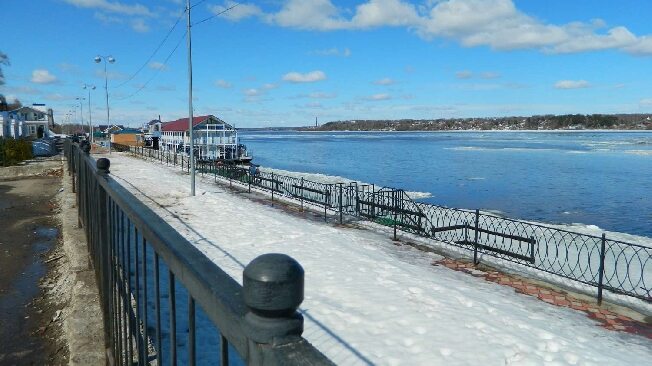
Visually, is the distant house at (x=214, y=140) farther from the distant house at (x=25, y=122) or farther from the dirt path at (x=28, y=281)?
the dirt path at (x=28, y=281)

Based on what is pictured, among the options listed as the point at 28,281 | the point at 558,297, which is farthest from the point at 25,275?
the point at 558,297

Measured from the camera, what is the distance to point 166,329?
610 cm

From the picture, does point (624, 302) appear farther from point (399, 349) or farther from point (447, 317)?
point (399, 349)

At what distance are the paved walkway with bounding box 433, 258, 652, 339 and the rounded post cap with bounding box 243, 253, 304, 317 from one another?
336 inches

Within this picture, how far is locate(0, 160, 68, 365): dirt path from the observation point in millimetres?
5008

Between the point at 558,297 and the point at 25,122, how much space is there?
97994mm

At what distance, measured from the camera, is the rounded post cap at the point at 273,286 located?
950 mm

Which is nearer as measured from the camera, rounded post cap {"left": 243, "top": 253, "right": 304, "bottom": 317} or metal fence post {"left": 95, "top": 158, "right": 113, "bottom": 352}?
rounded post cap {"left": 243, "top": 253, "right": 304, "bottom": 317}

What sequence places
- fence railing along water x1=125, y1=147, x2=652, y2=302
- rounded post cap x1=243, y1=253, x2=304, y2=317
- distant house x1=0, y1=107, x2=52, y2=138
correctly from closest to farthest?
1. rounded post cap x1=243, y1=253, x2=304, y2=317
2. fence railing along water x1=125, y1=147, x2=652, y2=302
3. distant house x1=0, y1=107, x2=52, y2=138

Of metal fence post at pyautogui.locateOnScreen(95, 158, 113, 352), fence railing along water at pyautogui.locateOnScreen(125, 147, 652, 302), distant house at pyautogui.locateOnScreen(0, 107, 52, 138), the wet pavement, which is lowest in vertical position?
fence railing along water at pyautogui.locateOnScreen(125, 147, 652, 302)

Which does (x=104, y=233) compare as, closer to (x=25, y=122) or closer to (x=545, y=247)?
(x=545, y=247)

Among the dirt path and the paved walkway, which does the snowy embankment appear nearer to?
the paved walkway

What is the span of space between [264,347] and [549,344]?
267 inches

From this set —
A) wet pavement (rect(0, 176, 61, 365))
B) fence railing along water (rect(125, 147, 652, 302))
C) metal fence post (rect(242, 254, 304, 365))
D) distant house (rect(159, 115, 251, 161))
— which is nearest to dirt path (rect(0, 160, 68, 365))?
wet pavement (rect(0, 176, 61, 365))
